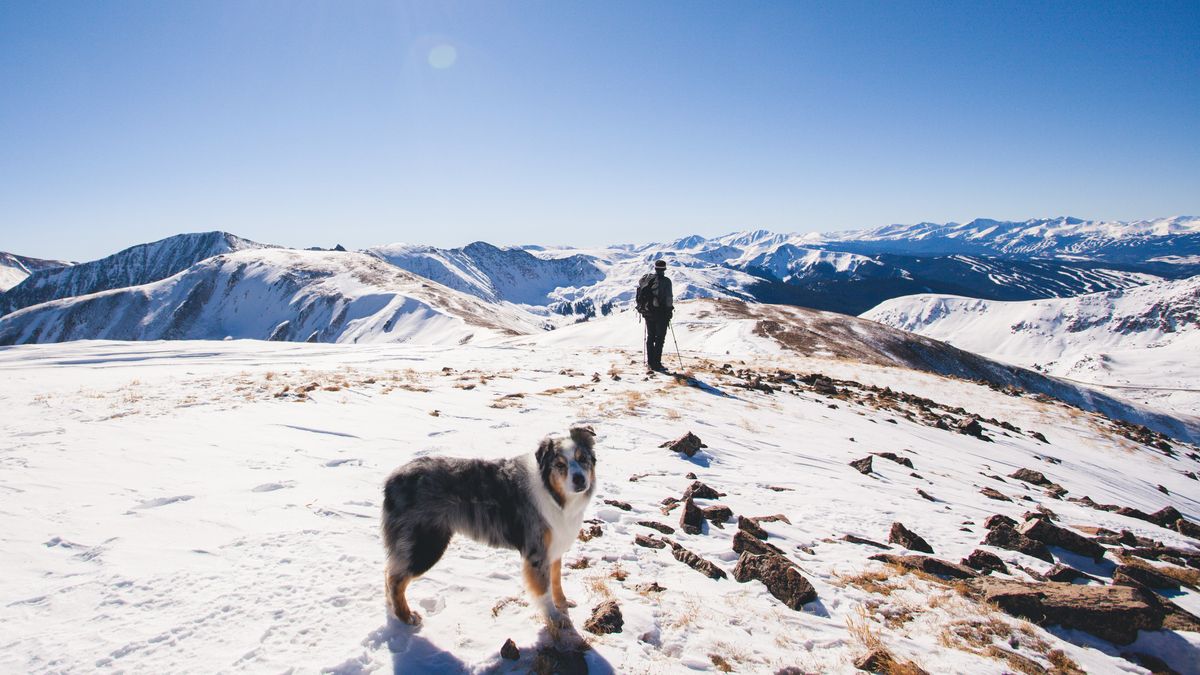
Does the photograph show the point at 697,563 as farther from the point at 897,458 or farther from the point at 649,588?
the point at 897,458

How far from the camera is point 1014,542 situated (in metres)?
7.95

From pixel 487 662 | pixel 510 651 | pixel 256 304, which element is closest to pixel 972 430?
pixel 510 651

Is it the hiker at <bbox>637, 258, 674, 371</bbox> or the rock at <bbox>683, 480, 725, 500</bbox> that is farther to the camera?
the hiker at <bbox>637, 258, 674, 371</bbox>

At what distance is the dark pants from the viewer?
2098 centimetres

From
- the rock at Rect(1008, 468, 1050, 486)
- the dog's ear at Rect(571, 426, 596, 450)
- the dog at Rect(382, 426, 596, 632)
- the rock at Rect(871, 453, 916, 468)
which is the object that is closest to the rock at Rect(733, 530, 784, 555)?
the dog at Rect(382, 426, 596, 632)

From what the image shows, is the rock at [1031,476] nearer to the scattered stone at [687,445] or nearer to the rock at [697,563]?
the scattered stone at [687,445]

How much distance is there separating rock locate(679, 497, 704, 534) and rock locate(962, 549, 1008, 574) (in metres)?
3.65

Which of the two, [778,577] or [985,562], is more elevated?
[778,577]

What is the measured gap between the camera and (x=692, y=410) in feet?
50.0

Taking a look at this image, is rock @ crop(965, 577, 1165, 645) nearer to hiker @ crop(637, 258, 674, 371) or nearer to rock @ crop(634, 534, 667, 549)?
rock @ crop(634, 534, 667, 549)

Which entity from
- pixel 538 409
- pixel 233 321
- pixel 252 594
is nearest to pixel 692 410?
pixel 538 409

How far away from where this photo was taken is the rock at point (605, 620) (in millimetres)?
4910

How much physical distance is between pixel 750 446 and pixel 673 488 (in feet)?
13.7

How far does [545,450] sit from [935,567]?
5545 mm
